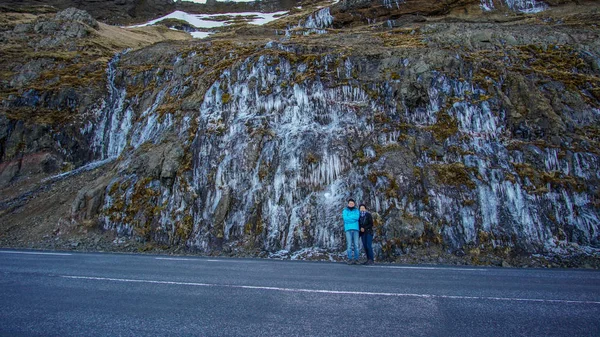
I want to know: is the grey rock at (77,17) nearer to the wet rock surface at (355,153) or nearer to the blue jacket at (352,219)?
the wet rock surface at (355,153)

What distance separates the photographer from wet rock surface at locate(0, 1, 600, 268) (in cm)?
1240

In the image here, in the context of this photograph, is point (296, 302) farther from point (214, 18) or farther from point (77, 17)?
point (214, 18)

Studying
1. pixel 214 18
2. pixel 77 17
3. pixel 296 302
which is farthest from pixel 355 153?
pixel 214 18

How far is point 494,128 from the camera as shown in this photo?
14836mm

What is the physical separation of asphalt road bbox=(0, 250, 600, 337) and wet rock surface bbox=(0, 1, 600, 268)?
3963 mm

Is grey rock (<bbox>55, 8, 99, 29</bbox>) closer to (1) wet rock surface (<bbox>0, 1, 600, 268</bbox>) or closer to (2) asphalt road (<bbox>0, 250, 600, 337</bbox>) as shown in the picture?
(1) wet rock surface (<bbox>0, 1, 600, 268</bbox>)

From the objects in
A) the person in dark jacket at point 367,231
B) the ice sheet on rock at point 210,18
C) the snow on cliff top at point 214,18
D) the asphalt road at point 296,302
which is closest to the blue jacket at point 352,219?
the person in dark jacket at point 367,231

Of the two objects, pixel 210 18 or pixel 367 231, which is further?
pixel 210 18

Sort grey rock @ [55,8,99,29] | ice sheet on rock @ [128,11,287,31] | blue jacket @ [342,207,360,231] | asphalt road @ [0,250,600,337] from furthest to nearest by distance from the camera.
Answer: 1. ice sheet on rock @ [128,11,287,31]
2. grey rock @ [55,8,99,29]
3. blue jacket @ [342,207,360,231]
4. asphalt road @ [0,250,600,337]

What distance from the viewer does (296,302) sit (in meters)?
5.56

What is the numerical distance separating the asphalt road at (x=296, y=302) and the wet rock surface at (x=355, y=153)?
3963 millimetres

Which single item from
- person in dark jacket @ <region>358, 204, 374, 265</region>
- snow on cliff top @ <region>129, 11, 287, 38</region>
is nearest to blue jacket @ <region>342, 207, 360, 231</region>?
person in dark jacket @ <region>358, 204, 374, 265</region>

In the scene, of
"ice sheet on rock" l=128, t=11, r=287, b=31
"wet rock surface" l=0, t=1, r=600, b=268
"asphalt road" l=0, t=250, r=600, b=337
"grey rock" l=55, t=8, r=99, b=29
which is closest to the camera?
"asphalt road" l=0, t=250, r=600, b=337

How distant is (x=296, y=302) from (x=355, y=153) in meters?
9.82
